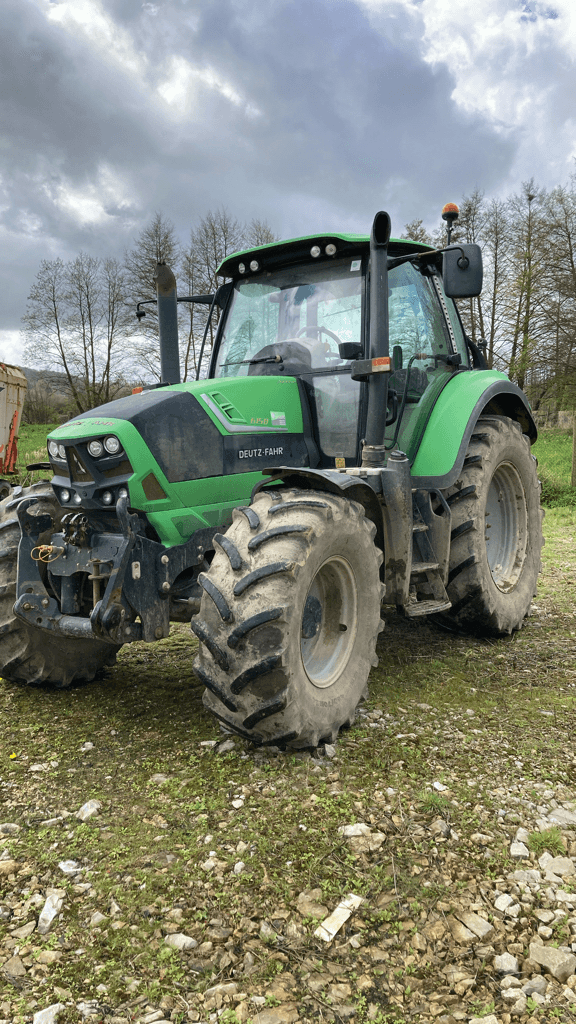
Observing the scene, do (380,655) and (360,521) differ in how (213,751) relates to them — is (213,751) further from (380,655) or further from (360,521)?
(380,655)

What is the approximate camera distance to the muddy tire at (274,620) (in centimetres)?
286

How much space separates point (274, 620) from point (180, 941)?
3.74 feet

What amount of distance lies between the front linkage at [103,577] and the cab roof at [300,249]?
6.16 feet

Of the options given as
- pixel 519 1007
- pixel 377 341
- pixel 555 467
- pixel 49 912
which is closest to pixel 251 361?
pixel 377 341

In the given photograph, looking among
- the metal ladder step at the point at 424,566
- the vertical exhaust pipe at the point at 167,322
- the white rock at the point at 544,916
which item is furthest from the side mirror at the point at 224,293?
the white rock at the point at 544,916

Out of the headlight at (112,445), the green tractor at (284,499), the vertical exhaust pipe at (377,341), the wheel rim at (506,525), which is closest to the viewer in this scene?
the green tractor at (284,499)

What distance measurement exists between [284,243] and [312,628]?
2.34 m

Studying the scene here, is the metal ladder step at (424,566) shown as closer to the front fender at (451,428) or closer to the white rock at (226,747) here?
the front fender at (451,428)

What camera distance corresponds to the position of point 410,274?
4.73 m

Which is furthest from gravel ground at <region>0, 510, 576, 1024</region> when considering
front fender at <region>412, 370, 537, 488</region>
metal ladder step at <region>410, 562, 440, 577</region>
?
front fender at <region>412, 370, 537, 488</region>

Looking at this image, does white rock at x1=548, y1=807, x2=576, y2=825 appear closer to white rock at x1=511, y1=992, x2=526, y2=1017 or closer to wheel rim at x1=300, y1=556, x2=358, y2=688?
white rock at x1=511, y1=992, x2=526, y2=1017

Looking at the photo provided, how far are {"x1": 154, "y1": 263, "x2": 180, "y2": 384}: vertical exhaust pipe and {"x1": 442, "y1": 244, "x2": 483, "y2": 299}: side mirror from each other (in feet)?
5.24

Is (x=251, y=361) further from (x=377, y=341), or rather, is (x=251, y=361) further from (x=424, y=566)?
(x=424, y=566)

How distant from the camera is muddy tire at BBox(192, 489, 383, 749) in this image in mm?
2855
